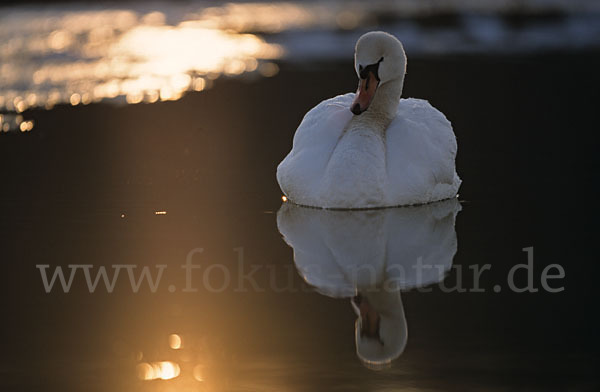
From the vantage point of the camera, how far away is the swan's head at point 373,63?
945cm

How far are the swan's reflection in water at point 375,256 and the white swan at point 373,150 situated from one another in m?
0.15

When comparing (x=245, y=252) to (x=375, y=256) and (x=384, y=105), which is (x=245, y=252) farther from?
(x=384, y=105)

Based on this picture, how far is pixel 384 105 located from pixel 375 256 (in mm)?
2461

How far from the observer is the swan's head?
945cm

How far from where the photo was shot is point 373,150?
9.26 m

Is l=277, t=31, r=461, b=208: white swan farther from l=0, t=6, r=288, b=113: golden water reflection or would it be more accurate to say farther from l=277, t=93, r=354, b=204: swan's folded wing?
l=0, t=6, r=288, b=113: golden water reflection

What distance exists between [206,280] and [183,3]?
2114 centimetres

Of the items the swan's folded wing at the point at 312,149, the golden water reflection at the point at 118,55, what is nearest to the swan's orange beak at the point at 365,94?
the swan's folded wing at the point at 312,149

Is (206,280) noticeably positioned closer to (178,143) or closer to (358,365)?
(358,365)

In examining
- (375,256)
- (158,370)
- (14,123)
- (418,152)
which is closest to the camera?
(158,370)

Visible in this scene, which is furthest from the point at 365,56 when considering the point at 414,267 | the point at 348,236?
the point at 414,267

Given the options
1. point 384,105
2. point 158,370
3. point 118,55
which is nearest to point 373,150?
point 384,105

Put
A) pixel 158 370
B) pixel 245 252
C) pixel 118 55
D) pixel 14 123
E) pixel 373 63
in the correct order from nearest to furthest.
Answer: pixel 158 370
pixel 245 252
pixel 373 63
pixel 14 123
pixel 118 55

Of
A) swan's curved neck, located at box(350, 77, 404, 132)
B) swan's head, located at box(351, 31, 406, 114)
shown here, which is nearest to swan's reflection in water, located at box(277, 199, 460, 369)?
swan's curved neck, located at box(350, 77, 404, 132)
